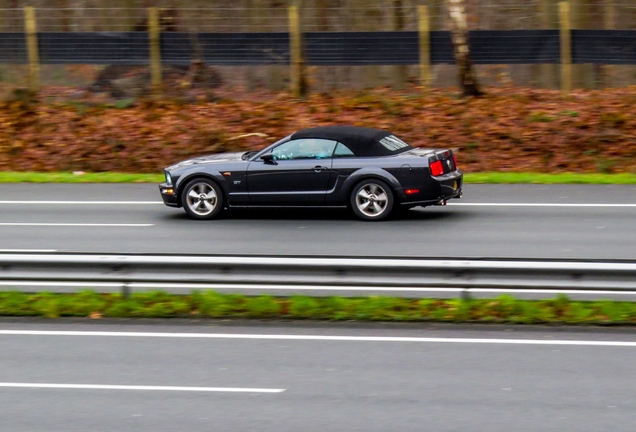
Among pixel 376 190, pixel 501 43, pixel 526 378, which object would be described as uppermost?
pixel 501 43

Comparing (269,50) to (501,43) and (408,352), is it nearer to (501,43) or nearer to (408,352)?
(501,43)

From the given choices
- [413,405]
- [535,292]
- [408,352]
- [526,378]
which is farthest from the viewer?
[535,292]

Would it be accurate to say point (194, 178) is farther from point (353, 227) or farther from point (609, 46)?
point (609, 46)

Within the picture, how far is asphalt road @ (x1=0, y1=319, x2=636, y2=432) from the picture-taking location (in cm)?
667

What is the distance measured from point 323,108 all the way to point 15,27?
914cm

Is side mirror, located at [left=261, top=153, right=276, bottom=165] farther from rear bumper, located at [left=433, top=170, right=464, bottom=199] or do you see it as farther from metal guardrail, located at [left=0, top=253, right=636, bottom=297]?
metal guardrail, located at [left=0, top=253, right=636, bottom=297]

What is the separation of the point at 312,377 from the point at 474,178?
39.2 ft

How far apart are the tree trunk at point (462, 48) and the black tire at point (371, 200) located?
962 centimetres

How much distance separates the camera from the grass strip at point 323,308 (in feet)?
30.5

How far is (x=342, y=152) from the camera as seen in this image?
15.0 m

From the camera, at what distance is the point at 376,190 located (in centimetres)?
1487

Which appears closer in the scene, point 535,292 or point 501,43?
point 535,292

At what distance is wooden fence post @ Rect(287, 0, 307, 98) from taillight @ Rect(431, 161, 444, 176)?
1076 centimetres

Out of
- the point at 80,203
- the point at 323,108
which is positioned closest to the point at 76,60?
the point at 323,108
